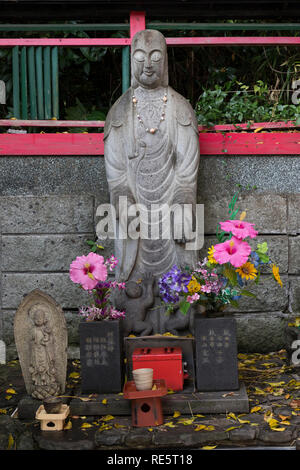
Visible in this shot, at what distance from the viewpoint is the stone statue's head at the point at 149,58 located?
452 cm

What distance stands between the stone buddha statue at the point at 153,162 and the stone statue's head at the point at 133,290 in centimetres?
13

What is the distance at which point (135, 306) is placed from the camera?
456 cm

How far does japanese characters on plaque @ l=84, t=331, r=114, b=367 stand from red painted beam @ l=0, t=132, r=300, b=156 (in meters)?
1.94

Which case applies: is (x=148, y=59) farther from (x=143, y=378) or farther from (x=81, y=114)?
(x=143, y=378)

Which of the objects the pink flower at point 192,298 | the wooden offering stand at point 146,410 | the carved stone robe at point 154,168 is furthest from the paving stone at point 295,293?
the wooden offering stand at point 146,410

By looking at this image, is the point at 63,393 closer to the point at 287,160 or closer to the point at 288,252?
the point at 288,252

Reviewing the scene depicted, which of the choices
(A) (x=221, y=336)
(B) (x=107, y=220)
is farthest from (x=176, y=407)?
(B) (x=107, y=220)

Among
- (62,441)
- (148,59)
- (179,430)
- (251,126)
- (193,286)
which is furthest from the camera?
(251,126)

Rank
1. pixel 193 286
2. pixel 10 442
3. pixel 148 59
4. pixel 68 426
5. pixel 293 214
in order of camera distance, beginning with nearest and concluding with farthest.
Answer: pixel 10 442 → pixel 68 426 → pixel 193 286 → pixel 148 59 → pixel 293 214

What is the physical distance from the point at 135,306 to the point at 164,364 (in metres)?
0.72

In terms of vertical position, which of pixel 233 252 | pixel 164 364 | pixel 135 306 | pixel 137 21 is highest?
pixel 137 21

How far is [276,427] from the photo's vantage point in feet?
11.4

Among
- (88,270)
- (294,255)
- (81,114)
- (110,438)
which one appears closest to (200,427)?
(110,438)

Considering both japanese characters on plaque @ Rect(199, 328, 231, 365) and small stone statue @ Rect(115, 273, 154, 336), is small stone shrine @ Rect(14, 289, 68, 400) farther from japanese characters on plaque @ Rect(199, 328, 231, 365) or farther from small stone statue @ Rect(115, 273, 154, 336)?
japanese characters on plaque @ Rect(199, 328, 231, 365)
